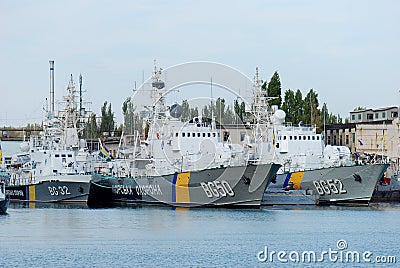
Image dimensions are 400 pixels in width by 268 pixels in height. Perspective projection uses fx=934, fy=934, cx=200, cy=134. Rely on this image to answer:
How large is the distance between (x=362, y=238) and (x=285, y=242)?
3924mm

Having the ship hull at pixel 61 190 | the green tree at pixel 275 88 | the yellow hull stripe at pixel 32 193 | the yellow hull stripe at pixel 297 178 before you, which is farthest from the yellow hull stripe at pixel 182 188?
the green tree at pixel 275 88

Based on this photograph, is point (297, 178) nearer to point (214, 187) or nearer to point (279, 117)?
point (279, 117)

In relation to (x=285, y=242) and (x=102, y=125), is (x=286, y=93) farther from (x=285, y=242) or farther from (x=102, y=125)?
(x=285, y=242)

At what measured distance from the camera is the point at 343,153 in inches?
2581

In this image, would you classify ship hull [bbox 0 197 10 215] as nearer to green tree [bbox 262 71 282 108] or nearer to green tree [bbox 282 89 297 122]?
green tree [bbox 262 71 282 108]

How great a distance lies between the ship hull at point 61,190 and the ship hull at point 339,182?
12.7 metres

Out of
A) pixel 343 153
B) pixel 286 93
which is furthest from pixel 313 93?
pixel 343 153

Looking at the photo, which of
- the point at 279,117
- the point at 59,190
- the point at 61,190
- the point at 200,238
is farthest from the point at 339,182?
the point at 200,238

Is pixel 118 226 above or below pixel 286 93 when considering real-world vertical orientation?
below

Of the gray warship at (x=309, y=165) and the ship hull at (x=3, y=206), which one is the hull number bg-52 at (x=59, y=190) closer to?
the ship hull at (x=3, y=206)

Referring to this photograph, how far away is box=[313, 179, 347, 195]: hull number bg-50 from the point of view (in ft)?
201

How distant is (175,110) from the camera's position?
63.1 meters

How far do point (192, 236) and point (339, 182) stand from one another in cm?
2033

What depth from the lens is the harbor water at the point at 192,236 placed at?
37188 millimetres
